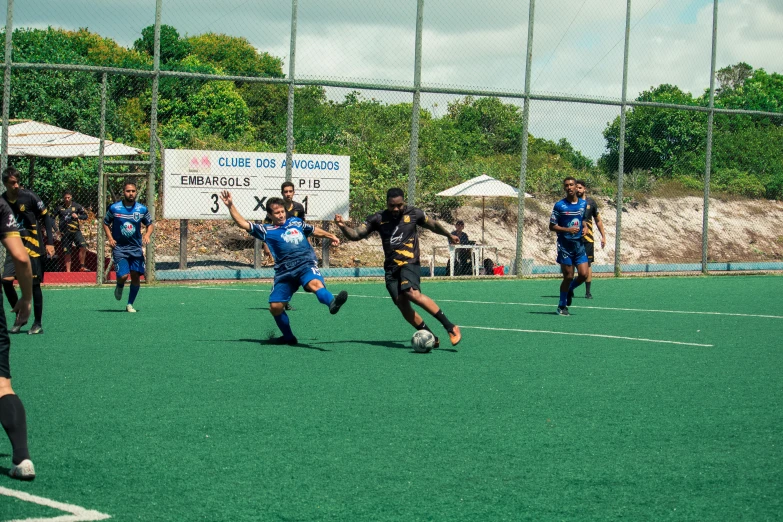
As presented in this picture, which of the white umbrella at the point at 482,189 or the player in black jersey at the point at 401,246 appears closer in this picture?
the player in black jersey at the point at 401,246

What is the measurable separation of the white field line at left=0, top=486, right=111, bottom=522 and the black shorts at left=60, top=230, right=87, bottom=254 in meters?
17.3

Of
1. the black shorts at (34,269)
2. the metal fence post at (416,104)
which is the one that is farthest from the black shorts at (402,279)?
the metal fence post at (416,104)

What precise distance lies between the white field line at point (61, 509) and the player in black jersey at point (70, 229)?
1726 centimetres

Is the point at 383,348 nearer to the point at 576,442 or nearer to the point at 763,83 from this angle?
the point at 576,442

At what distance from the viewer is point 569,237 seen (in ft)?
51.9

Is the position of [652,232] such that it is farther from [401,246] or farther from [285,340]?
[285,340]

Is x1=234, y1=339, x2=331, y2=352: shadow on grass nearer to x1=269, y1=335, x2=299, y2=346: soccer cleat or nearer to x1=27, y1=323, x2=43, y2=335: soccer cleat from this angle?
x1=269, y1=335, x2=299, y2=346: soccer cleat

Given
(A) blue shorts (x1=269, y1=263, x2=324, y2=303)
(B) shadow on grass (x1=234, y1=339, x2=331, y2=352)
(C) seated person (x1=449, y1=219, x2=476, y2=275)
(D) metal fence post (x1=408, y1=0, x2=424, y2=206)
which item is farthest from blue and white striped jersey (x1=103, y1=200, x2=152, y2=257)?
(C) seated person (x1=449, y1=219, x2=476, y2=275)

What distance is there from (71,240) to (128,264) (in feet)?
24.4

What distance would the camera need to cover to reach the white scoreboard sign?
70.9 ft

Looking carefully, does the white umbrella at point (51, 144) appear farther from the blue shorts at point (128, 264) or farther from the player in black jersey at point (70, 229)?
the blue shorts at point (128, 264)

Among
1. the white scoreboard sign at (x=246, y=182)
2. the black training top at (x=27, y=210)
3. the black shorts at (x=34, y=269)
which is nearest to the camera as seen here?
the black training top at (x=27, y=210)

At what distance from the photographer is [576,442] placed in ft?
21.6

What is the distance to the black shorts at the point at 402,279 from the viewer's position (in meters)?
11.3
